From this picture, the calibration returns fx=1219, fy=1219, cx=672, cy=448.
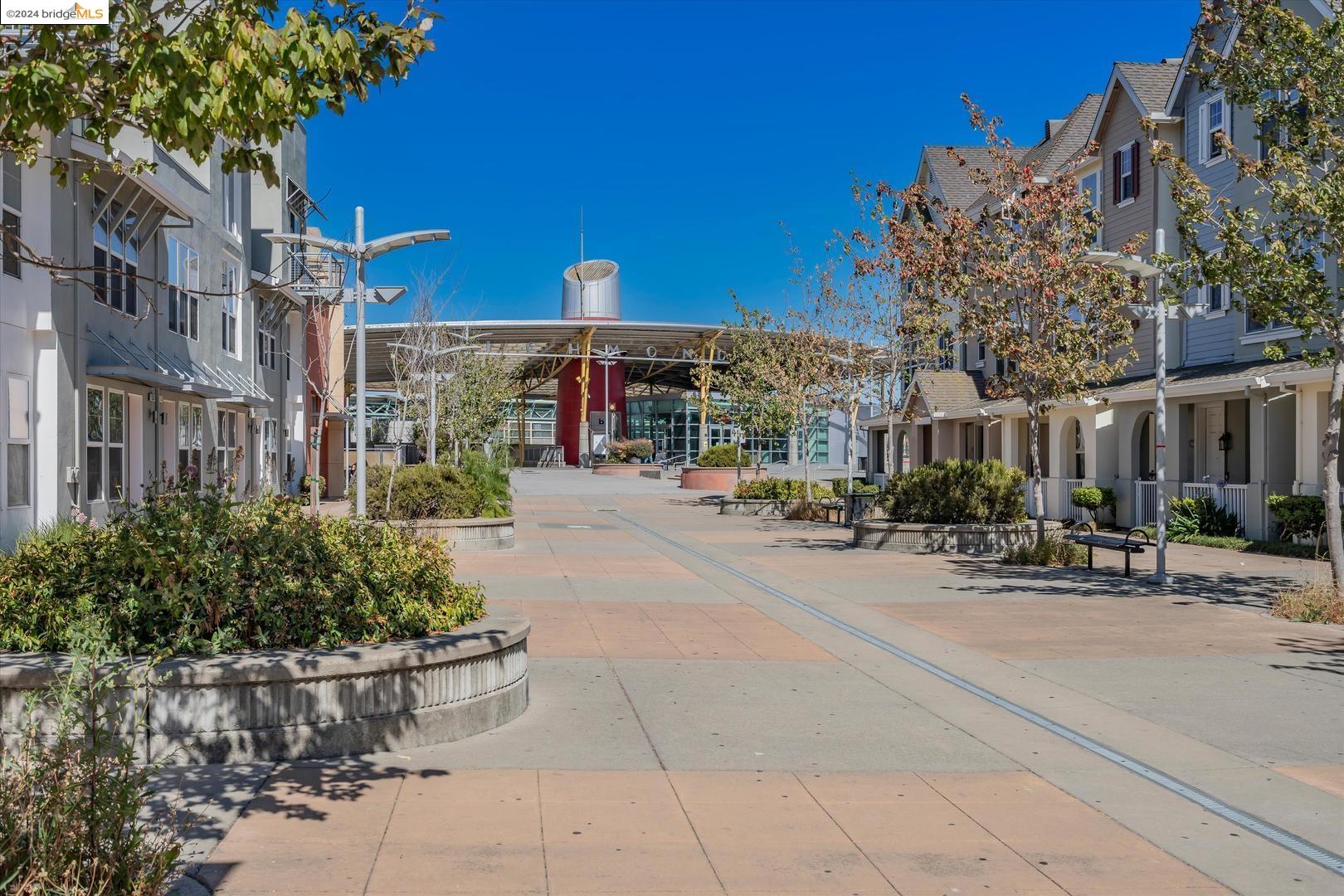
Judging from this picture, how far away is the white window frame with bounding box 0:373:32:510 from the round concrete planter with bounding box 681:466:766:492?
123 feet

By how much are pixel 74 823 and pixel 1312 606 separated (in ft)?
41.4

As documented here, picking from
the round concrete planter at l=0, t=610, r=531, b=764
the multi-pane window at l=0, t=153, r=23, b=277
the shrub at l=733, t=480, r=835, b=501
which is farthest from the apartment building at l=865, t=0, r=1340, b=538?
the multi-pane window at l=0, t=153, r=23, b=277

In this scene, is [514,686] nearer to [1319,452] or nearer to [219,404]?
[1319,452]

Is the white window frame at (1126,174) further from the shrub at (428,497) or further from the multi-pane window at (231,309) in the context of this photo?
the multi-pane window at (231,309)

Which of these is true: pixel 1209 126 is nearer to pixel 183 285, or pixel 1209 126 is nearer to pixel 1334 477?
pixel 1334 477

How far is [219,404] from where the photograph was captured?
2847 centimetres

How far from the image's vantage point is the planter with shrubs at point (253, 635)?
259 inches

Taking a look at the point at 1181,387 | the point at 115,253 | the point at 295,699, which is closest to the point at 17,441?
the point at 115,253

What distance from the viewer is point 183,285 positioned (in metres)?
24.5

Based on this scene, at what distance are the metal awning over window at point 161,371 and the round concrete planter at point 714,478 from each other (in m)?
27.4

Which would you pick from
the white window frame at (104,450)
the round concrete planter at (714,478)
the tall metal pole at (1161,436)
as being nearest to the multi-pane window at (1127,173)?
the tall metal pole at (1161,436)

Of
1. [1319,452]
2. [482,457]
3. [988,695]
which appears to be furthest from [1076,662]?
[482,457]

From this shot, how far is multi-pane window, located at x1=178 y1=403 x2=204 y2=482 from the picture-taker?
25.4 metres

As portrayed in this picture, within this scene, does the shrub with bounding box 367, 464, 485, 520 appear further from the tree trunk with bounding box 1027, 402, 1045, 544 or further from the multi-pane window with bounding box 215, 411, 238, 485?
the tree trunk with bounding box 1027, 402, 1045, 544
